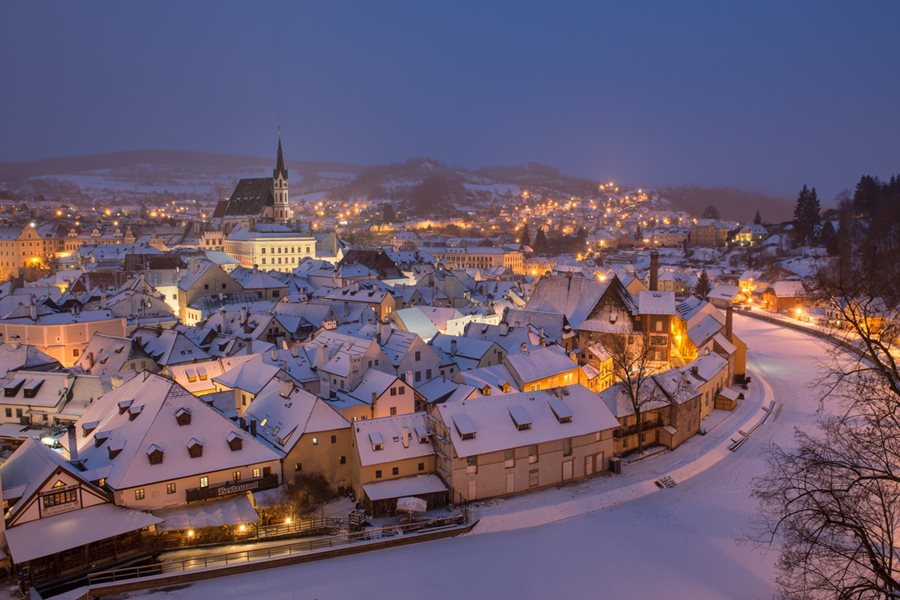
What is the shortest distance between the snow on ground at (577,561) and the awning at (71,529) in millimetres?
2878

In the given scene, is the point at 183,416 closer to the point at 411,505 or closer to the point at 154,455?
the point at 154,455

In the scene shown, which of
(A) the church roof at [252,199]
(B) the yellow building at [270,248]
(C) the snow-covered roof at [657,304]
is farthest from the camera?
(A) the church roof at [252,199]

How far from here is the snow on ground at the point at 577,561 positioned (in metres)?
20.6

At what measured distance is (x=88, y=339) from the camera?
46.0m

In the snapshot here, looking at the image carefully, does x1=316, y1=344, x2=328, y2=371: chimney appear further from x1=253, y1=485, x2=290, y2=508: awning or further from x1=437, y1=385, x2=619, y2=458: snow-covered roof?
x1=437, y1=385, x2=619, y2=458: snow-covered roof

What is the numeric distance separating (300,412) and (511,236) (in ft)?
495

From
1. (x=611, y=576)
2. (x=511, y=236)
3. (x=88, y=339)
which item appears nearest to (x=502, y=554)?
(x=611, y=576)

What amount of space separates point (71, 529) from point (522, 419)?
54.2 feet

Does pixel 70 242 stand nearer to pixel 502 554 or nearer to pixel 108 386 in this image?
pixel 108 386

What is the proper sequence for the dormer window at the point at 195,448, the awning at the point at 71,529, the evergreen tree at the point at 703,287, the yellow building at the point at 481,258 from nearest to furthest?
the awning at the point at 71,529 → the dormer window at the point at 195,448 → the evergreen tree at the point at 703,287 → the yellow building at the point at 481,258

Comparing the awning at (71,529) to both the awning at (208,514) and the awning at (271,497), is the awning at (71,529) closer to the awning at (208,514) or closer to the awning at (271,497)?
the awning at (208,514)

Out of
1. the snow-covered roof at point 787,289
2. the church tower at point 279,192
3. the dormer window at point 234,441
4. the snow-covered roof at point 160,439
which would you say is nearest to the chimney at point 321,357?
the snow-covered roof at point 160,439

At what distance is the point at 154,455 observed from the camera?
2383cm

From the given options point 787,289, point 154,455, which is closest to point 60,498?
point 154,455
